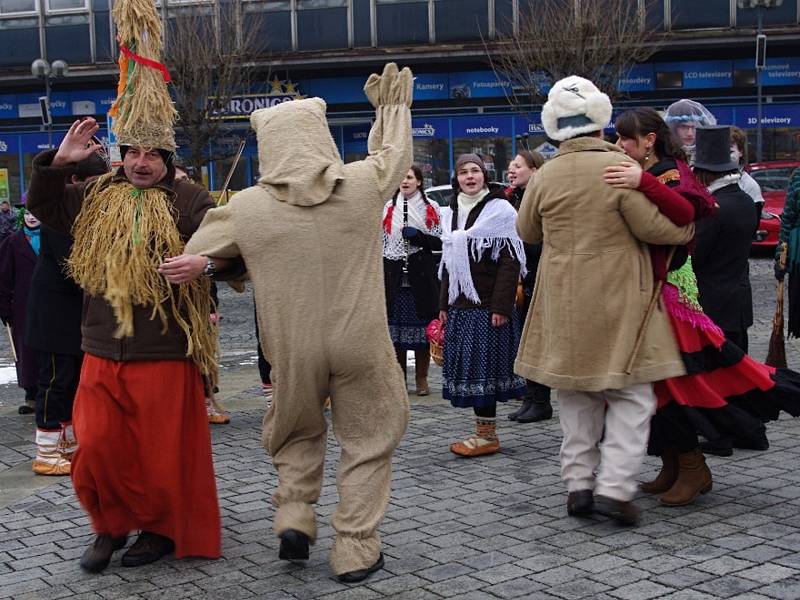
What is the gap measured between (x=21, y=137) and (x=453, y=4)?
487 inches

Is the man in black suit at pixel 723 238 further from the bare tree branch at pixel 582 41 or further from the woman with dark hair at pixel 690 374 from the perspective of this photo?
the bare tree branch at pixel 582 41

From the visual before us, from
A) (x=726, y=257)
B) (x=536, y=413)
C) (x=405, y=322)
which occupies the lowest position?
(x=536, y=413)

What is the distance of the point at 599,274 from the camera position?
17.4ft

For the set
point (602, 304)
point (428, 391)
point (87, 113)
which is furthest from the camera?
point (87, 113)

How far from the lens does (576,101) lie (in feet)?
17.7

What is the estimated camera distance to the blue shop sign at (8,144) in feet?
105

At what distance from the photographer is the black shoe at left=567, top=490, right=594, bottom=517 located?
543 cm

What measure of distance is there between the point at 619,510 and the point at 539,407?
9.32 feet

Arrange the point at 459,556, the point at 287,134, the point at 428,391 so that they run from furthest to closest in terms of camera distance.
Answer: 1. the point at 428,391
2. the point at 459,556
3. the point at 287,134

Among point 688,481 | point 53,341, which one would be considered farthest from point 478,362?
point 53,341

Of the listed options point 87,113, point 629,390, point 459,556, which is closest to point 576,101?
point 629,390

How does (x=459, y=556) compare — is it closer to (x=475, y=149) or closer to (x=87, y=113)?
(x=475, y=149)

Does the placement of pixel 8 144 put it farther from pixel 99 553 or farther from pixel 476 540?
pixel 476 540

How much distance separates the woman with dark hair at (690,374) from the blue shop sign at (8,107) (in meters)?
29.1
